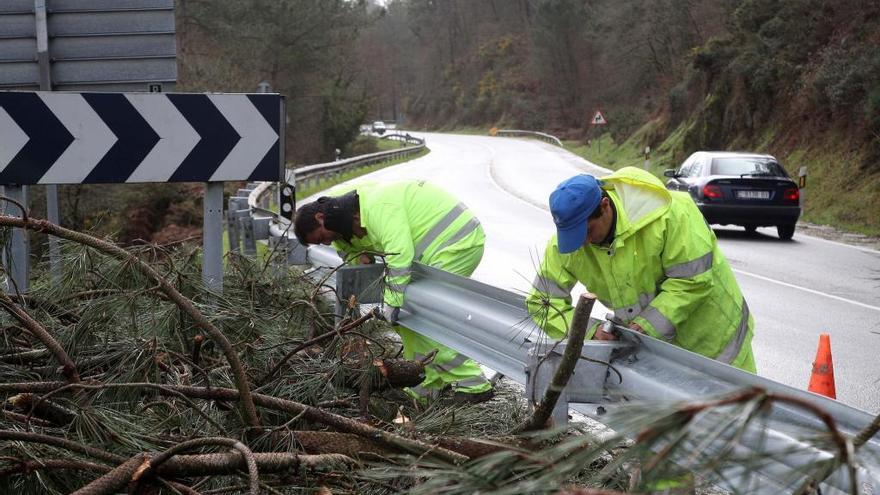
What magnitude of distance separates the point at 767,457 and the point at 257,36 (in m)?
36.4

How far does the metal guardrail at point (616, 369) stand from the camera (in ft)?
5.30

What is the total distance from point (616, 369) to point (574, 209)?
0.99 metres

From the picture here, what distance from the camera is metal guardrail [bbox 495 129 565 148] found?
6277cm

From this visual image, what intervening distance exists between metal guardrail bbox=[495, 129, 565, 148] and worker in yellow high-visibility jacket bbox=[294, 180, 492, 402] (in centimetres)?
5357

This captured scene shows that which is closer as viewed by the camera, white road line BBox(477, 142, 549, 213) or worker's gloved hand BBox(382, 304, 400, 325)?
worker's gloved hand BBox(382, 304, 400, 325)

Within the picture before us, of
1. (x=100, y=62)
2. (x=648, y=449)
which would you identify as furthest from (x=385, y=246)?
(x=648, y=449)

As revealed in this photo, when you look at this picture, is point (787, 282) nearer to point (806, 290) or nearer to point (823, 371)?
point (806, 290)

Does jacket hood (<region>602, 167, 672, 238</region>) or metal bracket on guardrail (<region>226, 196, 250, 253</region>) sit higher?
jacket hood (<region>602, 167, 672, 238</region>)

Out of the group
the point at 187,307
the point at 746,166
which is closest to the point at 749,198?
the point at 746,166

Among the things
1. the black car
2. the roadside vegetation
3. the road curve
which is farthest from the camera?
the roadside vegetation

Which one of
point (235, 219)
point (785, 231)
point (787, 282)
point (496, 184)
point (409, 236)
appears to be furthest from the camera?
point (496, 184)

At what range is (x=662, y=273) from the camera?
4.12 m

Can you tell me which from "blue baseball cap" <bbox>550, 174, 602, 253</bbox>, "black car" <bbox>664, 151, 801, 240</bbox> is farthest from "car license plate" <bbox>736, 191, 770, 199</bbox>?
"blue baseball cap" <bbox>550, 174, 602, 253</bbox>

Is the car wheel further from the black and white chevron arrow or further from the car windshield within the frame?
the black and white chevron arrow
